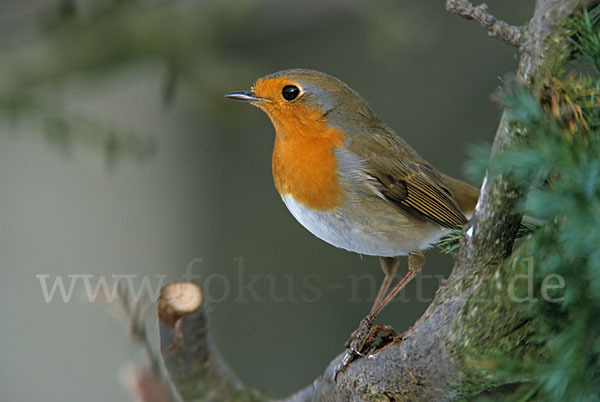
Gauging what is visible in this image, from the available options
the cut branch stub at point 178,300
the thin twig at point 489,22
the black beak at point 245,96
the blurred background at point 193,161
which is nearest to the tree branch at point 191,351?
the cut branch stub at point 178,300

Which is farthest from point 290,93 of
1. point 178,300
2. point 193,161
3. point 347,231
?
point 193,161

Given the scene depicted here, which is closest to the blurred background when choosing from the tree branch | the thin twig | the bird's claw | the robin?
the robin

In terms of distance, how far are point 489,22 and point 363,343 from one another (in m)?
0.88

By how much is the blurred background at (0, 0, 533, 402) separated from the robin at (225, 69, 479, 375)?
0.75 m

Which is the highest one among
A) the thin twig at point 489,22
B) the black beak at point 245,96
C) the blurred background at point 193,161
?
the thin twig at point 489,22

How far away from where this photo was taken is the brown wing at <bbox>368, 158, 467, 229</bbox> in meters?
2.03

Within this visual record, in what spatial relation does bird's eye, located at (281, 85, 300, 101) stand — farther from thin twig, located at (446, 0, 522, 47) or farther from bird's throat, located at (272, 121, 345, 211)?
thin twig, located at (446, 0, 522, 47)

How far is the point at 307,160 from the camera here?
193cm

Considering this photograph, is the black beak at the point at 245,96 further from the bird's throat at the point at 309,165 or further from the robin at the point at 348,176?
the bird's throat at the point at 309,165

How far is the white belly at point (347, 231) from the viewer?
1.89 meters

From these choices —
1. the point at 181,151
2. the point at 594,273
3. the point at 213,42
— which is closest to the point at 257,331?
the point at 181,151

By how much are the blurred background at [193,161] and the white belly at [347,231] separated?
3.22ft

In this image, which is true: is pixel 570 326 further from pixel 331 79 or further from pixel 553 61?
pixel 331 79

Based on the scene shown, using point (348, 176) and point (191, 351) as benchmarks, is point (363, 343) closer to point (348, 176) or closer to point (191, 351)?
point (348, 176)
